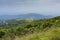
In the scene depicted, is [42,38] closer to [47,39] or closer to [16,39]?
[47,39]

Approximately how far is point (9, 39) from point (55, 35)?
9.29 ft

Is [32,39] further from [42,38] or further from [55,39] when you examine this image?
[55,39]

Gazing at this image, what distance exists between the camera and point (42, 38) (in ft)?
35.1

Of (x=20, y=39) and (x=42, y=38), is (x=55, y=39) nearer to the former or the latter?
(x=42, y=38)

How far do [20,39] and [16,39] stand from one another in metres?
0.33

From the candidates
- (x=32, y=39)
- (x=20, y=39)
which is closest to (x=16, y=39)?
(x=20, y=39)

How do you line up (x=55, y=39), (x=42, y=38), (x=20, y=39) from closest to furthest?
(x=55, y=39) < (x=42, y=38) < (x=20, y=39)

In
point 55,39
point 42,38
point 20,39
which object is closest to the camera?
point 55,39

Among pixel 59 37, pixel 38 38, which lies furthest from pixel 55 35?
pixel 38 38

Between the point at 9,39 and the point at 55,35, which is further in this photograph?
the point at 9,39

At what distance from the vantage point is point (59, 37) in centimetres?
1005

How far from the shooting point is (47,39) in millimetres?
10203

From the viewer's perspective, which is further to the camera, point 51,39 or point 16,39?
point 16,39

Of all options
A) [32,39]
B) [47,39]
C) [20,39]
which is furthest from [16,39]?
[47,39]
